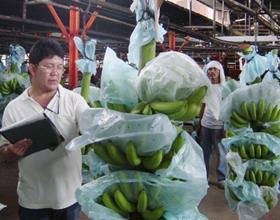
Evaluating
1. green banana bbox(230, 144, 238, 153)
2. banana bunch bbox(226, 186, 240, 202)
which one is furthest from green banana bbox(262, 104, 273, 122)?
banana bunch bbox(226, 186, 240, 202)

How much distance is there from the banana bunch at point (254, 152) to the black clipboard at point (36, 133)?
2010 millimetres

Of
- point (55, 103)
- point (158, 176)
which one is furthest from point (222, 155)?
point (158, 176)

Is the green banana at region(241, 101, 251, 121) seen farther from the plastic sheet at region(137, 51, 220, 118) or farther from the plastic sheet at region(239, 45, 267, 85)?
the plastic sheet at region(137, 51, 220, 118)

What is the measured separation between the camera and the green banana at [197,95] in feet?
4.32

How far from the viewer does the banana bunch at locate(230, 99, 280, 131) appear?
323 cm

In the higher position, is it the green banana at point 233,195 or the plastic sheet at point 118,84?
the plastic sheet at point 118,84

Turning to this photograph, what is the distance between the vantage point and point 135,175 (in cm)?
131

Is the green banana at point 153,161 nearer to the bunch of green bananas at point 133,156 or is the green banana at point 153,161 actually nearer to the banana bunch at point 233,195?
the bunch of green bananas at point 133,156

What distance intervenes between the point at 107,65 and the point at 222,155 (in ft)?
11.8

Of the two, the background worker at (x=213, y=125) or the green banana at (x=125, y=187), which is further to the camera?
the background worker at (x=213, y=125)

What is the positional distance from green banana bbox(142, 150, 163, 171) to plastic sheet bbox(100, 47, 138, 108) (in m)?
0.19

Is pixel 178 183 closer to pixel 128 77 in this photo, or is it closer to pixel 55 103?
pixel 128 77

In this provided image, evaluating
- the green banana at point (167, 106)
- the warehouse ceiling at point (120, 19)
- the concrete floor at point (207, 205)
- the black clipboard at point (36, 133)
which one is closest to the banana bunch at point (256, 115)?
the warehouse ceiling at point (120, 19)

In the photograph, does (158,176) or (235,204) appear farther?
(235,204)
